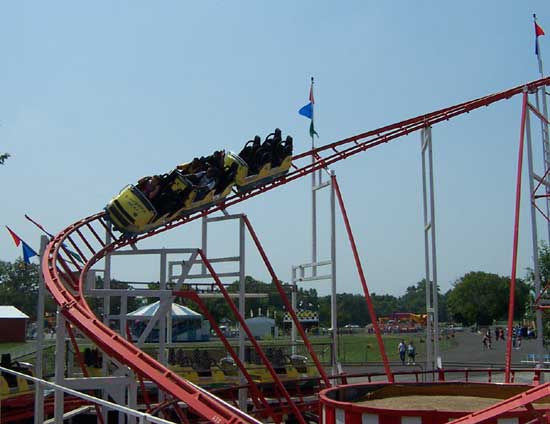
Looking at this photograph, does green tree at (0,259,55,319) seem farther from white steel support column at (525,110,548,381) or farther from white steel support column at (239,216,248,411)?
white steel support column at (525,110,548,381)

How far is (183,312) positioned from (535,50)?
17.9 m

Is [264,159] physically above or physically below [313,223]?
above

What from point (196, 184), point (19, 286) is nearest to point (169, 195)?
point (196, 184)

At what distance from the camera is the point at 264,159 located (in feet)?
50.0

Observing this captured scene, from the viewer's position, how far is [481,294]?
322 ft

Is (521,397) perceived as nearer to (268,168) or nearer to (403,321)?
(268,168)

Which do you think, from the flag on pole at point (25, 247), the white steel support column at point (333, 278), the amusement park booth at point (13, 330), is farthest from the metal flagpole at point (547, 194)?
the amusement park booth at point (13, 330)

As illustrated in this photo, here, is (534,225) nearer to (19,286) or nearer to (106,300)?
(106,300)

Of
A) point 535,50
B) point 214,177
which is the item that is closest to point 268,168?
point 214,177

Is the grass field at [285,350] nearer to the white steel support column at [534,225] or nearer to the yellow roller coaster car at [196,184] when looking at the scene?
the yellow roller coaster car at [196,184]

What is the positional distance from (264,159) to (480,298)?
8838cm

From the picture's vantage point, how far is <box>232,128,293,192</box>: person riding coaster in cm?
1512

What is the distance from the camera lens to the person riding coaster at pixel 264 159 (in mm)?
15125

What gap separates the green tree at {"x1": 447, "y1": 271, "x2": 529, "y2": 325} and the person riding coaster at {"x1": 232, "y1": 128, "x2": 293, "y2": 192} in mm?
84172
